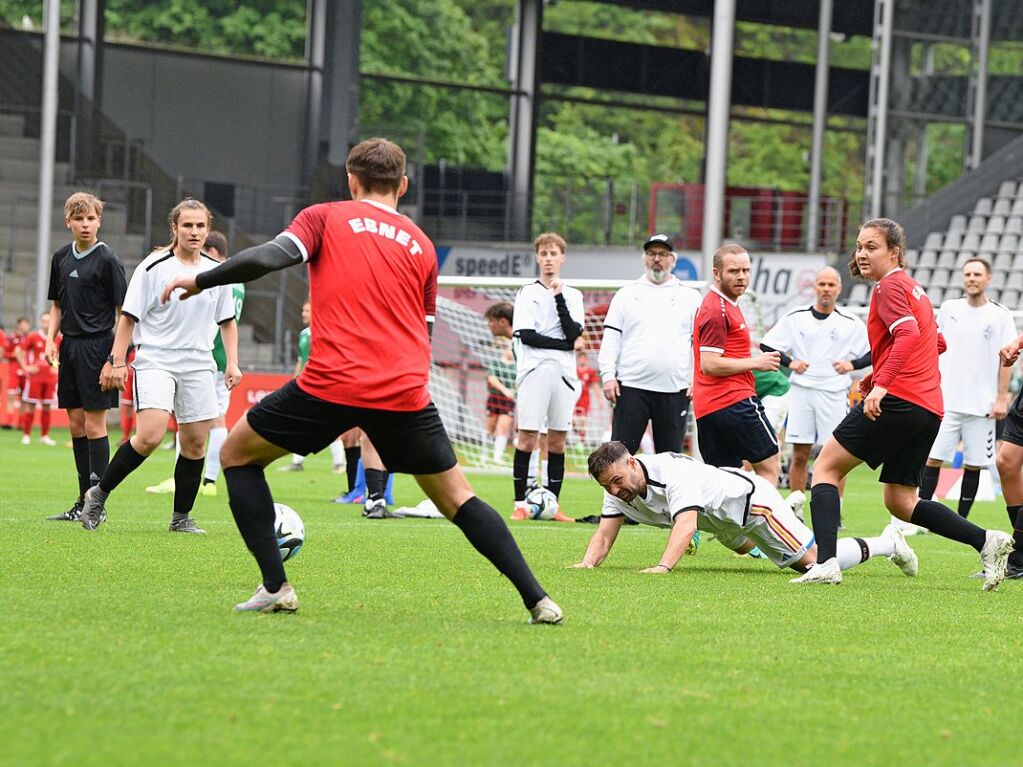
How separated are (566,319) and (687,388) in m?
1.54

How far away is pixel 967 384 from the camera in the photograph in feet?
→ 40.7

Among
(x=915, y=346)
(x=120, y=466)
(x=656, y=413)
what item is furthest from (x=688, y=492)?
(x=120, y=466)

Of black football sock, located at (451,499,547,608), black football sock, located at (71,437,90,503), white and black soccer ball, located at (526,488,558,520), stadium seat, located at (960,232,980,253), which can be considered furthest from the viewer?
stadium seat, located at (960,232,980,253)

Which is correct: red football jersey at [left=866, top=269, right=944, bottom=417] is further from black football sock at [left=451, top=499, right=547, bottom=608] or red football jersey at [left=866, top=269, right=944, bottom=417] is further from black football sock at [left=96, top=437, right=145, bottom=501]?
black football sock at [left=96, top=437, right=145, bottom=501]

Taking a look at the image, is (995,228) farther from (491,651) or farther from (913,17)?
(491,651)

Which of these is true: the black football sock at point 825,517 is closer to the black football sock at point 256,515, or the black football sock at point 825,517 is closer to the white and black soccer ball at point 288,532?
the white and black soccer ball at point 288,532

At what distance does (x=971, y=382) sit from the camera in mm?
12391

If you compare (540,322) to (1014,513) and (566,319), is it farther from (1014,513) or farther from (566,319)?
(1014,513)

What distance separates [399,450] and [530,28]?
34209 mm

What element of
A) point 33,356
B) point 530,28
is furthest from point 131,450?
point 530,28

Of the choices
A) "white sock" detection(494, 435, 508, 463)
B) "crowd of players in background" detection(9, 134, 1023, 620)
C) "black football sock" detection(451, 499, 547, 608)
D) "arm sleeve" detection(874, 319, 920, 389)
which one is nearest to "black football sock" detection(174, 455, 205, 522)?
"crowd of players in background" detection(9, 134, 1023, 620)

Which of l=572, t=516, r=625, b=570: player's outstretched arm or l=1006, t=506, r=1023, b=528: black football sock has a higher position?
l=1006, t=506, r=1023, b=528: black football sock

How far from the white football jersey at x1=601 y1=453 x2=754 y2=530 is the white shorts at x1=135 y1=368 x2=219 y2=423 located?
279 cm

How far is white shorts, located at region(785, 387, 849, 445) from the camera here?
13.0 m
